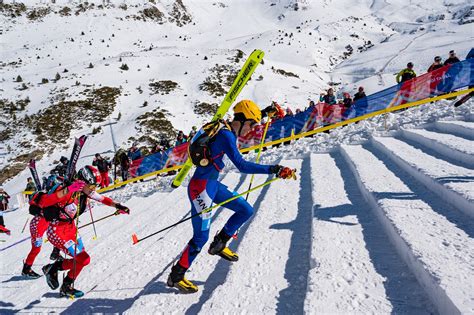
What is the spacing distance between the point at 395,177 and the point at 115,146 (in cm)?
2291

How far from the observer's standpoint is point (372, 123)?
1105 centimetres

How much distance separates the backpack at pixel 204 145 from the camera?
12.8 feet

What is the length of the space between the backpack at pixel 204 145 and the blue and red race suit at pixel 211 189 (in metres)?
0.06

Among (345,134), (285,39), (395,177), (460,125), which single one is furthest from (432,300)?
(285,39)

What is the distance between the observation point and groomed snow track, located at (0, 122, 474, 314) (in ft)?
9.70

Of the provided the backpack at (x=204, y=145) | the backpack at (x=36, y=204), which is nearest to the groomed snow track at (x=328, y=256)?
the backpack at (x=36, y=204)

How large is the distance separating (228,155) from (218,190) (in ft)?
2.14

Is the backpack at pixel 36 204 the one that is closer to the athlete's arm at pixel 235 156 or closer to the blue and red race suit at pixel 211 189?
the blue and red race suit at pixel 211 189

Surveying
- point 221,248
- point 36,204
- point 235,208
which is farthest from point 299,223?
point 36,204

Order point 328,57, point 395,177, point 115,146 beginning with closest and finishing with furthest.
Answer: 1. point 395,177
2. point 115,146
3. point 328,57

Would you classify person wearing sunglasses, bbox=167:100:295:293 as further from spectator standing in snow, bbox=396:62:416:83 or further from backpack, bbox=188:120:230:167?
spectator standing in snow, bbox=396:62:416:83

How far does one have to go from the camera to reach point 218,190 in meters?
4.34

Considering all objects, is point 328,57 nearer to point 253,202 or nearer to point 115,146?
point 115,146

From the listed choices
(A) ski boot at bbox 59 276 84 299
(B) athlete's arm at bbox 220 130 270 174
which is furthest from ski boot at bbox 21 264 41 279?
(B) athlete's arm at bbox 220 130 270 174
